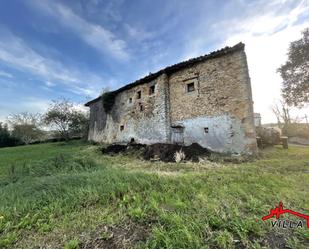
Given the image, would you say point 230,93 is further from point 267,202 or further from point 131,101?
point 131,101

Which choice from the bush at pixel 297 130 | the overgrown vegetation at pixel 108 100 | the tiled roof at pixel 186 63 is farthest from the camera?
the bush at pixel 297 130

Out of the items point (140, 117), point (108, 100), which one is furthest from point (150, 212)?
point (108, 100)

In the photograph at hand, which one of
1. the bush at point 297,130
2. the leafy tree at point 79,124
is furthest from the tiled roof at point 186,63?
the bush at point 297,130

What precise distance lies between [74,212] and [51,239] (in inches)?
24.3

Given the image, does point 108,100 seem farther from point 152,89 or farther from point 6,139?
point 6,139

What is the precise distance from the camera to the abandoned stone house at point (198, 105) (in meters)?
7.74

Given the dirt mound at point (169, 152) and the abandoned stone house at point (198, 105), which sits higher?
the abandoned stone house at point (198, 105)

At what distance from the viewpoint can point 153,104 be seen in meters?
11.1

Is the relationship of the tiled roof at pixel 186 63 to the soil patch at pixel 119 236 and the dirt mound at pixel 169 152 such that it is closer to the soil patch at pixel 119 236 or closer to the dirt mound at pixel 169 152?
the dirt mound at pixel 169 152

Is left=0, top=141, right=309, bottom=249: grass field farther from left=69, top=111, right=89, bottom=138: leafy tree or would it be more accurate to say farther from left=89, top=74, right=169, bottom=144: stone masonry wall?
left=69, top=111, right=89, bottom=138: leafy tree

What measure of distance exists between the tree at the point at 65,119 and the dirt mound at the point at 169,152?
17447 mm

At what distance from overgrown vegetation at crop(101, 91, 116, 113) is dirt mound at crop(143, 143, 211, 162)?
8.65 m

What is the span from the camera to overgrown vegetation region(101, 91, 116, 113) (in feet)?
49.4

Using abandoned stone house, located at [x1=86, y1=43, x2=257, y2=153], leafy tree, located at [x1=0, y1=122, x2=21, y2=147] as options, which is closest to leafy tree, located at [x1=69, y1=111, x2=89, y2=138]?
leafy tree, located at [x1=0, y1=122, x2=21, y2=147]
